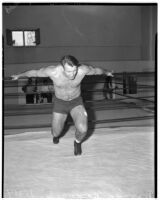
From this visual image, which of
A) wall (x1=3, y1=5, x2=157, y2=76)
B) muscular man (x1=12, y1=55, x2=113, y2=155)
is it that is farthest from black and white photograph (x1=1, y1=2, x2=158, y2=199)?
wall (x1=3, y1=5, x2=157, y2=76)

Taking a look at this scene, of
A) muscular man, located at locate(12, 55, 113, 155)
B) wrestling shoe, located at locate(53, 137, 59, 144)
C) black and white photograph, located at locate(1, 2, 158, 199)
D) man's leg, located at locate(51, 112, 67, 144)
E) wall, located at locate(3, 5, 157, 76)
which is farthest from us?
wall, located at locate(3, 5, 157, 76)

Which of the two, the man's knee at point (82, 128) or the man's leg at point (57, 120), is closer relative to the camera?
the man's knee at point (82, 128)

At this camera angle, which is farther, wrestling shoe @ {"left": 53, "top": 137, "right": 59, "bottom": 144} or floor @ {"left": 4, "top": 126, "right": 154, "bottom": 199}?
wrestling shoe @ {"left": 53, "top": 137, "right": 59, "bottom": 144}

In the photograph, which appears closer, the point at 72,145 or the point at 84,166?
the point at 84,166

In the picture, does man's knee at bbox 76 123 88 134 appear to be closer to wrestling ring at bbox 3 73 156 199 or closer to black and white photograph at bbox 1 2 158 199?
black and white photograph at bbox 1 2 158 199

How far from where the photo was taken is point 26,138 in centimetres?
244

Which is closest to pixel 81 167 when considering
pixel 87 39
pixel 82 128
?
pixel 82 128

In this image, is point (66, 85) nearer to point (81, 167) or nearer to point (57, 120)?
point (57, 120)

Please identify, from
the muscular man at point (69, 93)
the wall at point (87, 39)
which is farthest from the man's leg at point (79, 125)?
the wall at point (87, 39)

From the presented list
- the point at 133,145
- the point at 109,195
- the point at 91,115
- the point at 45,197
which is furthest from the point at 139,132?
the point at 91,115

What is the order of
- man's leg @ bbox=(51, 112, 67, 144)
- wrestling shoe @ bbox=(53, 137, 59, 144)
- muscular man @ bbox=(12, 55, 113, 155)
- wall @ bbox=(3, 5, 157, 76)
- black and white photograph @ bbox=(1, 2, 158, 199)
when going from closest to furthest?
black and white photograph @ bbox=(1, 2, 158, 199)
muscular man @ bbox=(12, 55, 113, 155)
man's leg @ bbox=(51, 112, 67, 144)
wrestling shoe @ bbox=(53, 137, 59, 144)
wall @ bbox=(3, 5, 157, 76)

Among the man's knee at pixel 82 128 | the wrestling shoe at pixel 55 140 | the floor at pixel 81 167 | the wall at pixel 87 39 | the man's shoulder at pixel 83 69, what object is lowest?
the floor at pixel 81 167

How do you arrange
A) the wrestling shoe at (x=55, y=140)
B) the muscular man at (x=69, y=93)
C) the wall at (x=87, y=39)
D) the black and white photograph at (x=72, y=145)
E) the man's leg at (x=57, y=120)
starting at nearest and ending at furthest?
1. the black and white photograph at (x=72, y=145)
2. the muscular man at (x=69, y=93)
3. the man's leg at (x=57, y=120)
4. the wrestling shoe at (x=55, y=140)
5. the wall at (x=87, y=39)

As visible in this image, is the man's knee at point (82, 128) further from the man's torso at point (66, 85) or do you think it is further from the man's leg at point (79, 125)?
the man's torso at point (66, 85)
